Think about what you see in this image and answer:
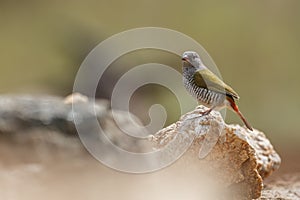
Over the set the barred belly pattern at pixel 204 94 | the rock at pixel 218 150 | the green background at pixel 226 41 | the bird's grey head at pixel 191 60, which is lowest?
the rock at pixel 218 150

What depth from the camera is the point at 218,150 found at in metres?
1.37

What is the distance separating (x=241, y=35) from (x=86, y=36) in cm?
157

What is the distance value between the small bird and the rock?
0.04 metres

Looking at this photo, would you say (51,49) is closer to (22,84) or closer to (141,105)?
(22,84)

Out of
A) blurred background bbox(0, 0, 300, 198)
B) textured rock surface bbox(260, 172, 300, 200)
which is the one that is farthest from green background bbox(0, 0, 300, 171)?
textured rock surface bbox(260, 172, 300, 200)

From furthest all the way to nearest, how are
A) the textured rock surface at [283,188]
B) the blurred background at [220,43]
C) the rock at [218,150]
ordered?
the blurred background at [220,43]
the textured rock surface at [283,188]
the rock at [218,150]

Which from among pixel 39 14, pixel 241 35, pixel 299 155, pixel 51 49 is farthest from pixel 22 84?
pixel 299 155

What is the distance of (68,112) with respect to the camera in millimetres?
2250

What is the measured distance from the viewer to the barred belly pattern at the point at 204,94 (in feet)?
4.54

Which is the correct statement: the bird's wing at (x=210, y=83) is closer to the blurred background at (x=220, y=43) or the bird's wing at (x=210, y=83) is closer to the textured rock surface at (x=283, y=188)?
the textured rock surface at (x=283, y=188)

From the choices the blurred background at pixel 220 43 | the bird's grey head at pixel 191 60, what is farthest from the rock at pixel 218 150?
the blurred background at pixel 220 43

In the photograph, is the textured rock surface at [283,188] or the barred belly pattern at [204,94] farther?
the textured rock surface at [283,188]

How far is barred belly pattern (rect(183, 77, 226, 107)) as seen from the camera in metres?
1.38

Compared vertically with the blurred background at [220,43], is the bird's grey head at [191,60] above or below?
below
